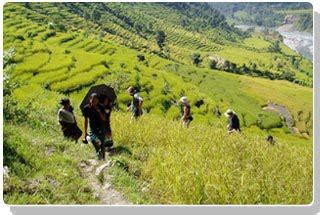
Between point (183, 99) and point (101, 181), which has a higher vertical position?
point (101, 181)

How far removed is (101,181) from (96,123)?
62 cm

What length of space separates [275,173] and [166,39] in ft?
8.04

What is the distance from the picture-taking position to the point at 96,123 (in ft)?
23.4

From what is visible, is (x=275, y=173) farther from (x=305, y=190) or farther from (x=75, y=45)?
(x=75, y=45)

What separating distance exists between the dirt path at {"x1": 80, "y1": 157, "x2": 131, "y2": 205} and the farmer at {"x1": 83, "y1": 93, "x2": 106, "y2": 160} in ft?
0.45

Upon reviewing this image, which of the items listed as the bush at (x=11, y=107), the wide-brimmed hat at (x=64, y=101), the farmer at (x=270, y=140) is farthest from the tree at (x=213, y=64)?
the bush at (x=11, y=107)

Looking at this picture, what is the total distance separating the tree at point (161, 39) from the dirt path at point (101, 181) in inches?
85.2

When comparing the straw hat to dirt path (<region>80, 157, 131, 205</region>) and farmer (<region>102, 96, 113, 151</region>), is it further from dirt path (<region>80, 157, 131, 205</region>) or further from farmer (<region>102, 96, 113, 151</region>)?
dirt path (<region>80, 157, 131, 205</region>)

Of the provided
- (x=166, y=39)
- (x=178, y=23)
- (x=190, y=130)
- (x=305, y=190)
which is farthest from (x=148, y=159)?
(x=178, y=23)

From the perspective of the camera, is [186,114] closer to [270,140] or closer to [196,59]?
[270,140]

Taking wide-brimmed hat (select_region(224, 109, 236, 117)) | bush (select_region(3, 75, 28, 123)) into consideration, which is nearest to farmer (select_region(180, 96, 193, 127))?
wide-brimmed hat (select_region(224, 109, 236, 117))

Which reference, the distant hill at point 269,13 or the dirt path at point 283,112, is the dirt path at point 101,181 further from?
the dirt path at point 283,112

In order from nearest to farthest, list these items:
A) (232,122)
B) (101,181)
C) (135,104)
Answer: (101,181) → (135,104) → (232,122)

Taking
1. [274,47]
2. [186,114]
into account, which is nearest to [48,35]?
[186,114]
